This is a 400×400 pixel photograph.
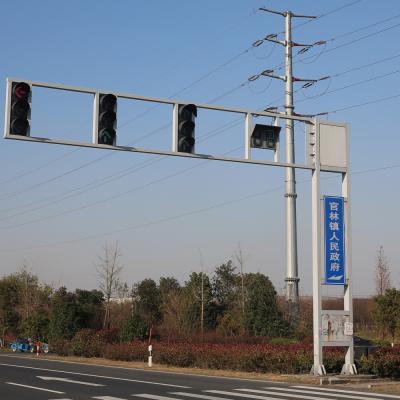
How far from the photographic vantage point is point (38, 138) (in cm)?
1487

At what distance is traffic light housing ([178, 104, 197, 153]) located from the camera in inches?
635

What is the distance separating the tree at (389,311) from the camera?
3522 cm

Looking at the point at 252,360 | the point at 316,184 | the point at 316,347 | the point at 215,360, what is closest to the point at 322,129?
the point at 316,184

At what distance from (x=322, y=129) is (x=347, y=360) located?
23.0ft

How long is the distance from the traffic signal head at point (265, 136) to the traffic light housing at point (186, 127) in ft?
7.84

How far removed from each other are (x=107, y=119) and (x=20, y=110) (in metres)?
2.08

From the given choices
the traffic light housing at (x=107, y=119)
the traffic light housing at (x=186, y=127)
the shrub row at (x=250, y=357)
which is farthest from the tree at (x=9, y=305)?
the traffic light housing at (x=107, y=119)

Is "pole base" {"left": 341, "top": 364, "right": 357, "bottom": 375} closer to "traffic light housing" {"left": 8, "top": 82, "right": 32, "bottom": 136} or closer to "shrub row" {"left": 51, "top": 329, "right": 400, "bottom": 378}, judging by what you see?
"shrub row" {"left": 51, "top": 329, "right": 400, "bottom": 378}

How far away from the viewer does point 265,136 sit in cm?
1844

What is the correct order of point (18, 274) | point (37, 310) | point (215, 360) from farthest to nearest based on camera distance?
point (18, 274), point (37, 310), point (215, 360)

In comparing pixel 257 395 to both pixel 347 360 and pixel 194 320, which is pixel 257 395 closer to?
pixel 347 360

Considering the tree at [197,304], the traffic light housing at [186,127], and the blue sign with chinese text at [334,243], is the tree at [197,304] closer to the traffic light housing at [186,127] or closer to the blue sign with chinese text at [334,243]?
the blue sign with chinese text at [334,243]

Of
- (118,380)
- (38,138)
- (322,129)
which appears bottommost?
(118,380)

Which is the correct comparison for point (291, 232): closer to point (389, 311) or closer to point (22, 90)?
point (389, 311)
